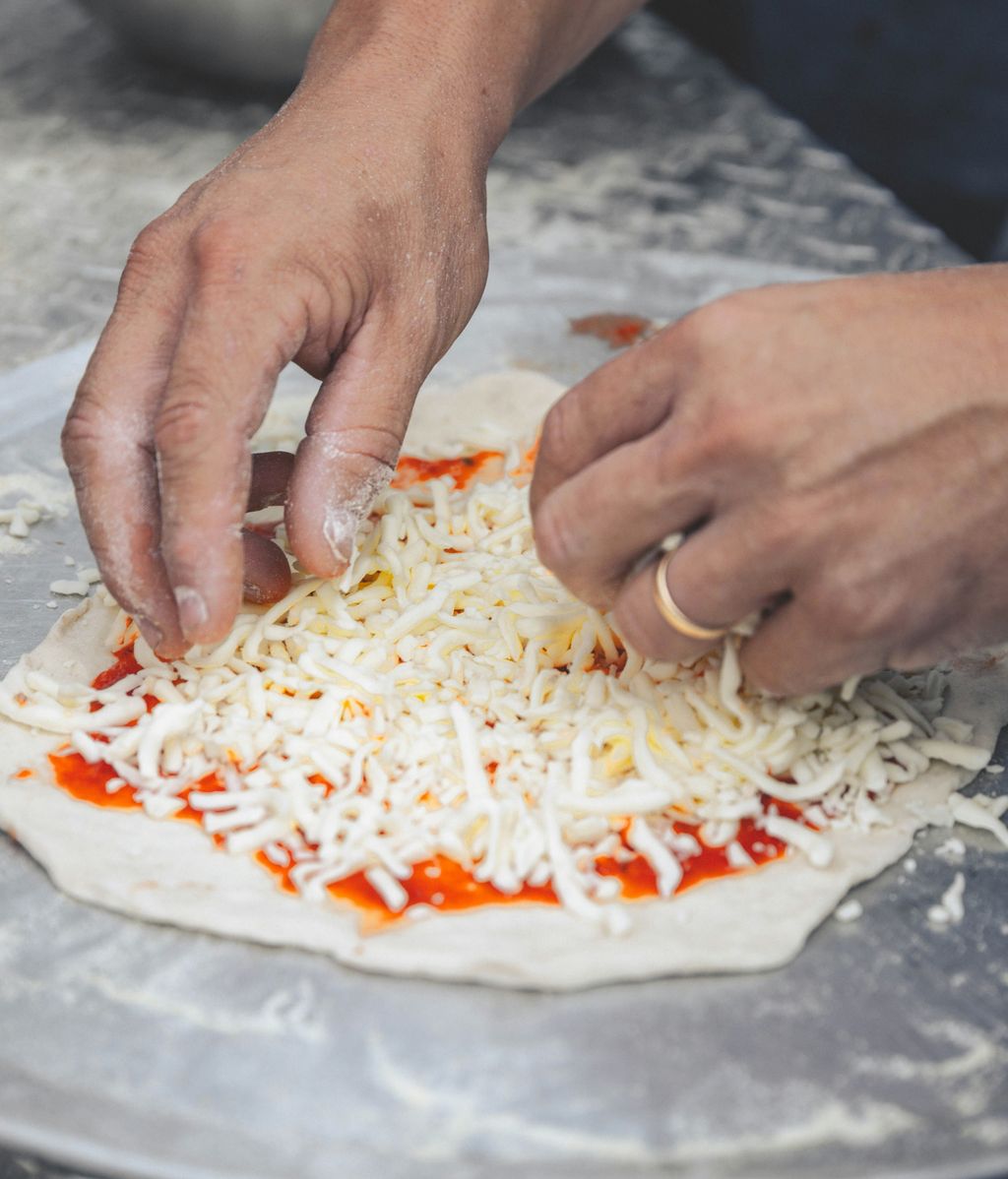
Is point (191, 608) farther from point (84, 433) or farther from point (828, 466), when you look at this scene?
point (828, 466)

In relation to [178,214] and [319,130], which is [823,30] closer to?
[319,130]

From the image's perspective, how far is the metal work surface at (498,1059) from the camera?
1.00 metres

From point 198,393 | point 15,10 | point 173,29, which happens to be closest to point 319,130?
point 198,393

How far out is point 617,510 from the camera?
1.10 meters

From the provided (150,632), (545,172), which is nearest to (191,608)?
(150,632)

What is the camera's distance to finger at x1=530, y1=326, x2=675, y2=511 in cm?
110

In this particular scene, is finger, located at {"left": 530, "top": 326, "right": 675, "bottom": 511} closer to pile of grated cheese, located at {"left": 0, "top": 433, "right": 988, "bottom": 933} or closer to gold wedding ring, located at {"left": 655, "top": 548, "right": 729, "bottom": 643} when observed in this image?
gold wedding ring, located at {"left": 655, "top": 548, "right": 729, "bottom": 643}

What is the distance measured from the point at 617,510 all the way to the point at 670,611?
0.11m

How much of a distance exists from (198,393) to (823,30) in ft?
7.31

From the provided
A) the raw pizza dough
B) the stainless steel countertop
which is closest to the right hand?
the raw pizza dough

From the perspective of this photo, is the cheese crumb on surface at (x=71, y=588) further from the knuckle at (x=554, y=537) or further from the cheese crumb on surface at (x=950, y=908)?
the cheese crumb on surface at (x=950, y=908)

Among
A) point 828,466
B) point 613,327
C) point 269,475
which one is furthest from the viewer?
point 613,327

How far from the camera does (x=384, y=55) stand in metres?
1.52

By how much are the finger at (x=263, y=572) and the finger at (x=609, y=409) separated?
0.38 metres
